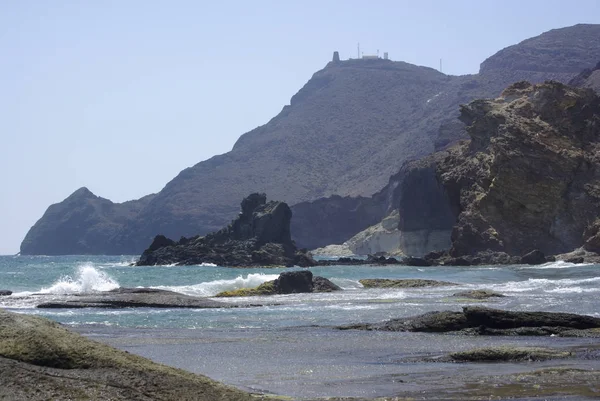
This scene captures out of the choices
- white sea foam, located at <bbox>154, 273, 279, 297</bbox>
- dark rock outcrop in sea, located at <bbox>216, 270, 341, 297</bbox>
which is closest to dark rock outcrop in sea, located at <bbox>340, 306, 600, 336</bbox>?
dark rock outcrop in sea, located at <bbox>216, 270, 341, 297</bbox>

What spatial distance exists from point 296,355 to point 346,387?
4.92 metres

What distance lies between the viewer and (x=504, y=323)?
72.5ft

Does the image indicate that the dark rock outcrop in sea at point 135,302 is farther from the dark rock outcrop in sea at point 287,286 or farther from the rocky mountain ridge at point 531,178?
the rocky mountain ridge at point 531,178

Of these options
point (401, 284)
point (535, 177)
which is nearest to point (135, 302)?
point (401, 284)

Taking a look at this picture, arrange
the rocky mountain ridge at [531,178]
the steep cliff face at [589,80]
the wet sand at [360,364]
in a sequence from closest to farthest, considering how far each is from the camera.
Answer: the wet sand at [360,364]
the rocky mountain ridge at [531,178]
the steep cliff face at [589,80]

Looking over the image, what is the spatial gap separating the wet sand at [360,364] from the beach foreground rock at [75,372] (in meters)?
3.90

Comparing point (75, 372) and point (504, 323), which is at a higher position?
point (75, 372)

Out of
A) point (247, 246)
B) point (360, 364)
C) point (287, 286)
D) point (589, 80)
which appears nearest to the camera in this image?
point (360, 364)

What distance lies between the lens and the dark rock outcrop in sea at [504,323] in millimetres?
21766

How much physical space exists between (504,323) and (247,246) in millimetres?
87296

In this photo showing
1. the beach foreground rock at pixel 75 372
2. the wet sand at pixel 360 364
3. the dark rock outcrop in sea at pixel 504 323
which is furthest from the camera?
the dark rock outcrop in sea at pixel 504 323

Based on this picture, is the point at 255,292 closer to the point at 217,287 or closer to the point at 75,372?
the point at 217,287

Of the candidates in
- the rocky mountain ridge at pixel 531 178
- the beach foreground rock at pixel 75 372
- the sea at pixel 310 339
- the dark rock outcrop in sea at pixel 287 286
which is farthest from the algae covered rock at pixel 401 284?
the beach foreground rock at pixel 75 372

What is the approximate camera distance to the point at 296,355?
18625mm
